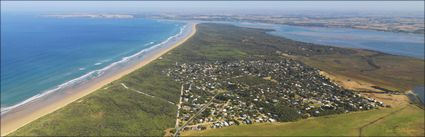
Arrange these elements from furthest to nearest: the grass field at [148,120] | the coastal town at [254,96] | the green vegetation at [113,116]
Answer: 1. the coastal town at [254,96]
2. the grass field at [148,120]
3. the green vegetation at [113,116]

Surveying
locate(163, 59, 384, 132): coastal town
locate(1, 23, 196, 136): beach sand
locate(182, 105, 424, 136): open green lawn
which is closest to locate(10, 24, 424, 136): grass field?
locate(182, 105, 424, 136): open green lawn

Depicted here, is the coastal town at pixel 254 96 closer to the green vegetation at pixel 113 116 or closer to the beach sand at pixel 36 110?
the green vegetation at pixel 113 116

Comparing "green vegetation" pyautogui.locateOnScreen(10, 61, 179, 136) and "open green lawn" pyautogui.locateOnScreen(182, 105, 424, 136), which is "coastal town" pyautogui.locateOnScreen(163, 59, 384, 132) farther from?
"green vegetation" pyautogui.locateOnScreen(10, 61, 179, 136)

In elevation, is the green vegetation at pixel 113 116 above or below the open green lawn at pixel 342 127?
above

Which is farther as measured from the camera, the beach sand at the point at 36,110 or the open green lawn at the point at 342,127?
the beach sand at the point at 36,110

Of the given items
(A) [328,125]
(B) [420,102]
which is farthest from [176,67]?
(B) [420,102]

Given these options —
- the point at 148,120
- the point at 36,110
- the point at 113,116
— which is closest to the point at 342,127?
the point at 148,120

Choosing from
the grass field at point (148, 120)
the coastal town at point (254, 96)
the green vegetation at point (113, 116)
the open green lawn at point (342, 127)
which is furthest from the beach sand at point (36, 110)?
the open green lawn at point (342, 127)
